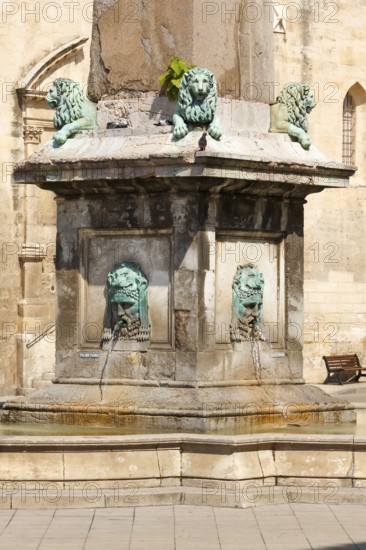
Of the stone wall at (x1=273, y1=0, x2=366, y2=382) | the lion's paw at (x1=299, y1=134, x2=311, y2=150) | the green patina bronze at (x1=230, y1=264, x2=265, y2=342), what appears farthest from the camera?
the stone wall at (x1=273, y1=0, x2=366, y2=382)

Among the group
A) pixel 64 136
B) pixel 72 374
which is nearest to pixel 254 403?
pixel 72 374

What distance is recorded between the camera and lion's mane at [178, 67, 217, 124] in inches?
535

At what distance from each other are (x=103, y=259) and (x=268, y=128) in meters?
1.80

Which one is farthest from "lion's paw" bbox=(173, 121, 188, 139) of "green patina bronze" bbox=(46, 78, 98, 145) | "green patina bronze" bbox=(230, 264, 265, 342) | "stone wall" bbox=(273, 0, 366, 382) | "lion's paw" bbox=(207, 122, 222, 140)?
"stone wall" bbox=(273, 0, 366, 382)

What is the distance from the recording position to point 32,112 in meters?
27.8

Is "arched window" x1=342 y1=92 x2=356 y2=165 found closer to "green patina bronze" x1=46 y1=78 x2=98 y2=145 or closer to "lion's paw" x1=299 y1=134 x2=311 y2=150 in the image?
"lion's paw" x1=299 y1=134 x2=311 y2=150

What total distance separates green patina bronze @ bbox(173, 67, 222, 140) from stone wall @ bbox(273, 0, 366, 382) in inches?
701

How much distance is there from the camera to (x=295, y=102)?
14625mm

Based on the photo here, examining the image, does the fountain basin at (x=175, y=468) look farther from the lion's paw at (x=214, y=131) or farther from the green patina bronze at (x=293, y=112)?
the green patina bronze at (x=293, y=112)

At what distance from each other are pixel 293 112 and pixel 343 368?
15658mm

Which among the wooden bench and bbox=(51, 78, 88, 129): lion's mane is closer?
bbox=(51, 78, 88, 129): lion's mane

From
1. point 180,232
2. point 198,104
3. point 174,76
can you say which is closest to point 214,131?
point 198,104

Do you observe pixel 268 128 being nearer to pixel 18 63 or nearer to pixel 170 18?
pixel 170 18

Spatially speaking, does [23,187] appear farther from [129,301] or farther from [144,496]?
[144,496]
